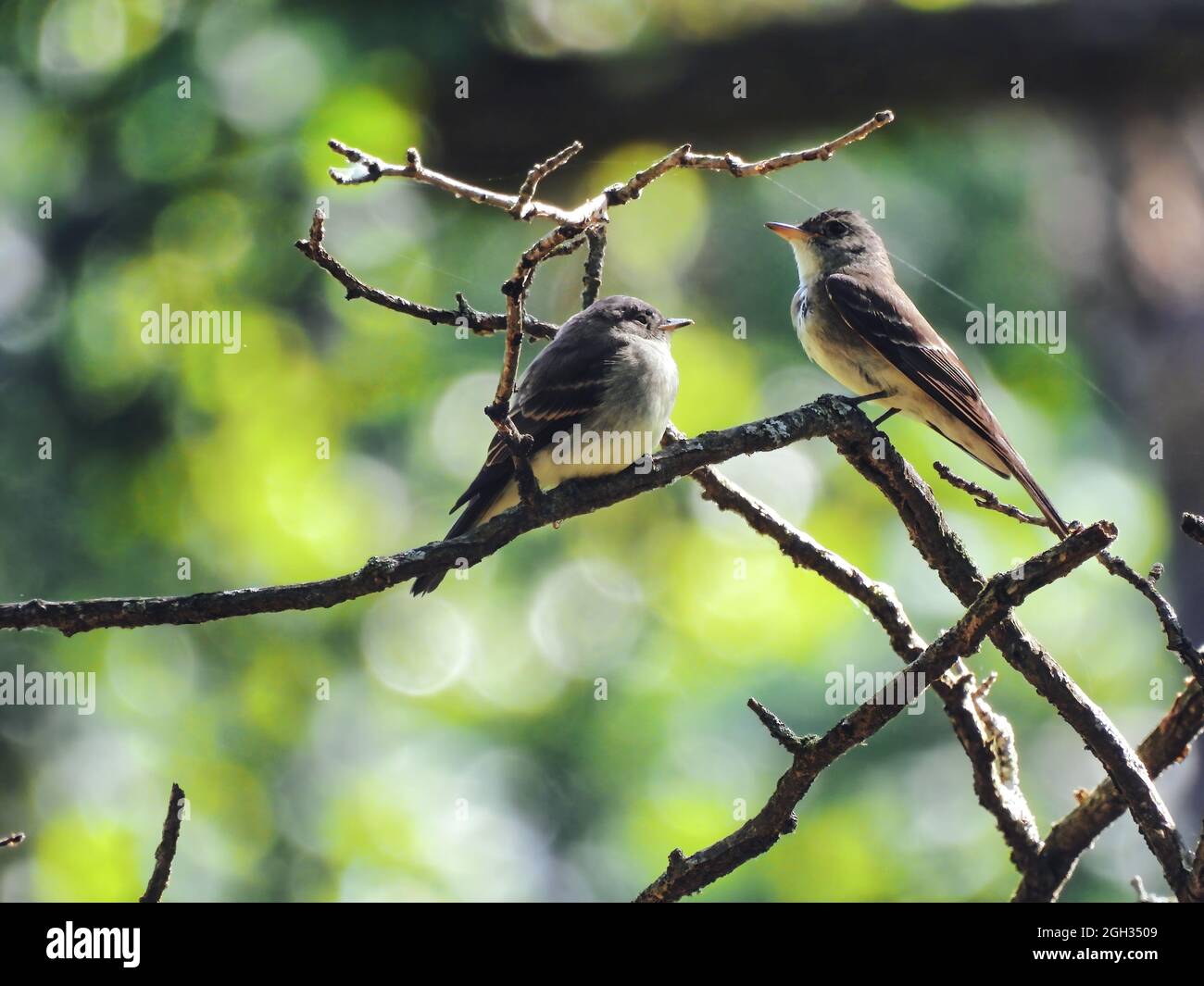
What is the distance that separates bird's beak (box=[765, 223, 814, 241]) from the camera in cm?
552

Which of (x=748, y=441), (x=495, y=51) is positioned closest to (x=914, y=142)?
(x=495, y=51)

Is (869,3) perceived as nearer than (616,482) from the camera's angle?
No

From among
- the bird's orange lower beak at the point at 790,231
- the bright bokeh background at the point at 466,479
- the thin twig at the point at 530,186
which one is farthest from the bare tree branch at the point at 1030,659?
the bright bokeh background at the point at 466,479

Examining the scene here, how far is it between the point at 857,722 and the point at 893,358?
2333 millimetres

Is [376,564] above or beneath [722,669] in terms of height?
above

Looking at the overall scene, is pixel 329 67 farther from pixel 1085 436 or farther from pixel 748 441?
pixel 748 441

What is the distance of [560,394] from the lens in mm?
4211

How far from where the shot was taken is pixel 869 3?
809cm

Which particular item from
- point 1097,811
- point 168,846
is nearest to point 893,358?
point 1097,811

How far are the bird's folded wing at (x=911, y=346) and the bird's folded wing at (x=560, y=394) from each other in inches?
45.6

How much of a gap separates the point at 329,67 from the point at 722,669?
4484mm

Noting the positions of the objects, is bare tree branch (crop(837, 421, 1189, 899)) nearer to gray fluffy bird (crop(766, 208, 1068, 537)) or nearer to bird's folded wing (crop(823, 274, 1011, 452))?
gray fluffy bird (crop(766, 208, 1068, 537))

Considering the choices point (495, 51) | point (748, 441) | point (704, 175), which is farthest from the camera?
point (704, 175)
